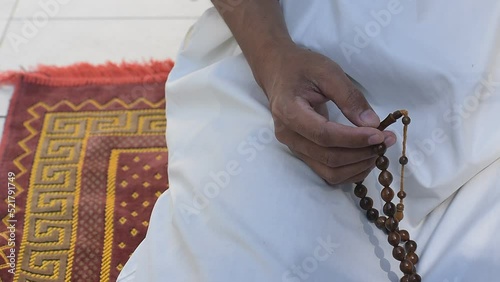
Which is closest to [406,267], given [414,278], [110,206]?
[414,278]

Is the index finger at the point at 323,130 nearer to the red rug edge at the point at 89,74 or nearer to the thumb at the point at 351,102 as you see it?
the thumb at the point at 351,102

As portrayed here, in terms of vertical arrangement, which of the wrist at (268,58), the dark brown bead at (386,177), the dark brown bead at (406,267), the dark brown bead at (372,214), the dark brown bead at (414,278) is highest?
the wrist at (268,58)

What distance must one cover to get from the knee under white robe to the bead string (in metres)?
0.01

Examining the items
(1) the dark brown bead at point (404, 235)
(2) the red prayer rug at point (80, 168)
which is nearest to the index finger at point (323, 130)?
(1) the dark brown bead at point (404, 235)

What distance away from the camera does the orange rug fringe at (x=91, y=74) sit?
1.38 m

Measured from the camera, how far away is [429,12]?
25.1 inches

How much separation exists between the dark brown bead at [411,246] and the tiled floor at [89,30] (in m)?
0.99

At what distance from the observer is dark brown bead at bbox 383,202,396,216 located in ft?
2.01

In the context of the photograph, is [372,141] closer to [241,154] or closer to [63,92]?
[241,154]

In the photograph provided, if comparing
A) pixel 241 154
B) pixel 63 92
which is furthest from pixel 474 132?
pixel 63 92

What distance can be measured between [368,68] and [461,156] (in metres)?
0.13

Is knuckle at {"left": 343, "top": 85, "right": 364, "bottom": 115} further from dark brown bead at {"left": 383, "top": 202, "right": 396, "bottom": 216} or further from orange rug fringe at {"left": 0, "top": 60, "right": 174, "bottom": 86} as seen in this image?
orange rug fringe at {"left": 0, "top": 60, "right": 174, "bottom": 86}

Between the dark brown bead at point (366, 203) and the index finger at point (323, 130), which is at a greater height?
the index finger at point (323, 130)

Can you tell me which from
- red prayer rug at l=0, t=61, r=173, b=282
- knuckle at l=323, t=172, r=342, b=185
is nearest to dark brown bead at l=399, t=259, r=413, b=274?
knuckle at l=323, t=172, r=342, b=185
